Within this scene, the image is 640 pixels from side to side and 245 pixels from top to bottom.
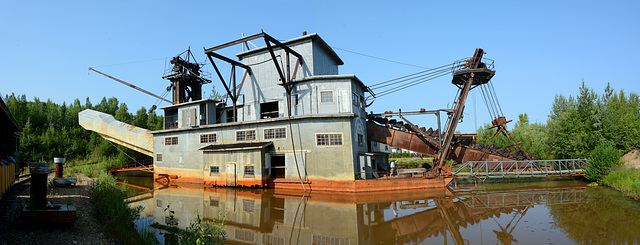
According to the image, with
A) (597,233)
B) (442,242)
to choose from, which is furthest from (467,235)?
(597,233)

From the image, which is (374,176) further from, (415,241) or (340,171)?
(415,241)

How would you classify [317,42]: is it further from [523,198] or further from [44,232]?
[44,232]

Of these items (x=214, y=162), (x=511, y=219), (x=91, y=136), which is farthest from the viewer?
(x=91, y=136)

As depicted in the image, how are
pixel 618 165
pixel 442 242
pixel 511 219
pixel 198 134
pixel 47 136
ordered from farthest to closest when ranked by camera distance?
1. pixel 47 136
2. pixel 198 134
3. pixel 618 165
4. pixel 511 219
5. pixel 442 242

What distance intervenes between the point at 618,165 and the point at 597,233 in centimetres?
1249

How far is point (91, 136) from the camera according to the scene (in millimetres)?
37906

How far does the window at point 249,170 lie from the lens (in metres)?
19.0

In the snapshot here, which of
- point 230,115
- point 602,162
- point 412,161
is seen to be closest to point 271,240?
point 230,115

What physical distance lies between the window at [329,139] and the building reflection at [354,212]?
2977 millimetres

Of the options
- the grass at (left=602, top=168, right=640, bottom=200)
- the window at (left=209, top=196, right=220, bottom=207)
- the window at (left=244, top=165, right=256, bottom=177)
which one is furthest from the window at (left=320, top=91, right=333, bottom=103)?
the grass at (left=602, top=168, right=640, bottom=200)

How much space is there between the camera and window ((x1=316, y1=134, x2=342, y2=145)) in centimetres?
1783

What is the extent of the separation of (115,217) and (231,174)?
10566 millimetres

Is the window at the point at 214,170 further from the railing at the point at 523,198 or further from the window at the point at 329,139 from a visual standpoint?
the railing at the point at 523,198

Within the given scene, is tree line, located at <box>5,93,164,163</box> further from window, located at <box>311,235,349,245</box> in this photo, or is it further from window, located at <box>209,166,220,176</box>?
window, located at <box>311,235,349,245</box>
